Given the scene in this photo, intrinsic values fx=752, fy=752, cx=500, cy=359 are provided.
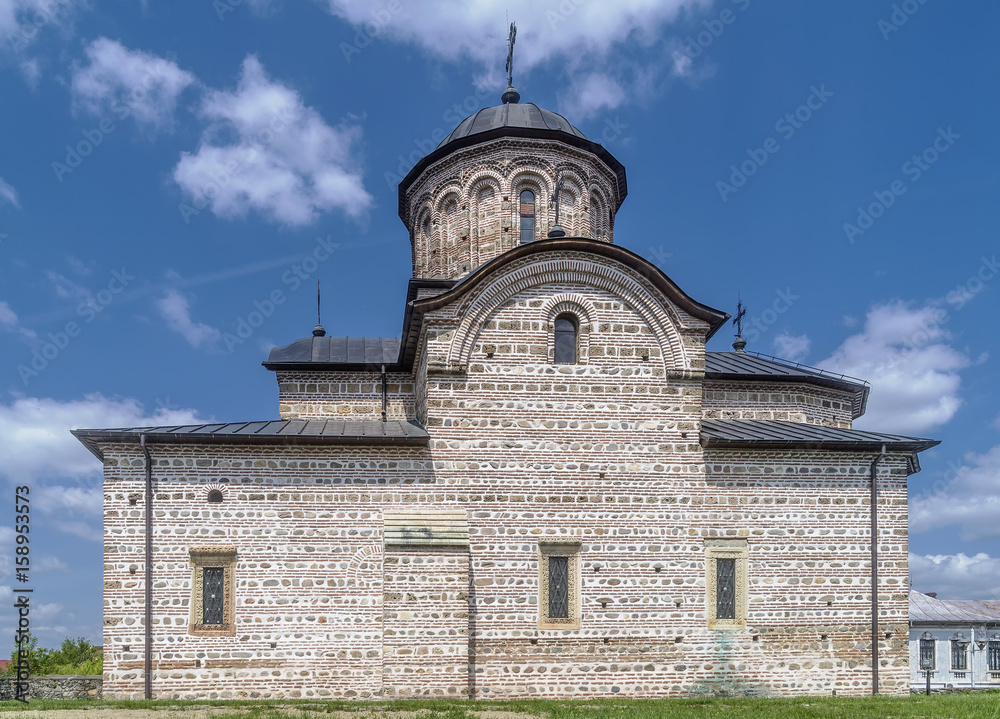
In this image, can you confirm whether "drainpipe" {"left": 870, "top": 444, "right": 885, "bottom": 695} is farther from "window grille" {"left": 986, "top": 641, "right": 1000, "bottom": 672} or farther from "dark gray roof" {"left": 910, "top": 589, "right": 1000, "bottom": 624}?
"window grille" {"left": 986, "top": 641, "right": 1000, "bottom": 672}

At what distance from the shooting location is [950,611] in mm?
19922

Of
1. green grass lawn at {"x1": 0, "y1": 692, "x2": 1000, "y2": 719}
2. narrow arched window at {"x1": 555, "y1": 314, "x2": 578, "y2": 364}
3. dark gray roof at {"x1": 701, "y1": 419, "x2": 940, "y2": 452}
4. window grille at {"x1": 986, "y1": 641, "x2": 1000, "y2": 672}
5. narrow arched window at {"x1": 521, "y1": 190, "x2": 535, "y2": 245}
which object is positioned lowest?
window grille at {"x1": 986, "y1": 641, "x2": 1000, "y2": 672}

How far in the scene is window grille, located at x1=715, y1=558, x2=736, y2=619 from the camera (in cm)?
1169

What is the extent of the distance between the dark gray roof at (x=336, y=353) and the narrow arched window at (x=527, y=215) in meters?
3.65

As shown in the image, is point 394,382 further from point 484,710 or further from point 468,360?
point 484,710

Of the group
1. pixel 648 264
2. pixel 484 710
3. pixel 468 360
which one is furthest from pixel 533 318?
pixel 484 710

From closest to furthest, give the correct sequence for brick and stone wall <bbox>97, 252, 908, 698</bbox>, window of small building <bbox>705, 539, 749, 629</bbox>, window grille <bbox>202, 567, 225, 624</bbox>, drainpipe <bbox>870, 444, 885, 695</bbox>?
1. brick and stone wall <bbox>97, 252, 908, 698</bbox>
2. window grille <bbox>202, 567, 225, 624</bbox>
3. window of small building <bbox>705, 539, 749, 629</bbox>
4. drainpipe <bbox>870, 444, 885, 695</bbox>

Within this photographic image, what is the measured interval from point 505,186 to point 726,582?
28.0ft

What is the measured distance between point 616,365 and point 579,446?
143cm

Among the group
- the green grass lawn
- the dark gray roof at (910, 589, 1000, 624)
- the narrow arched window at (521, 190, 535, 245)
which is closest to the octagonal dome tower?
the narrow arched window at (521, 190, 535, 245)

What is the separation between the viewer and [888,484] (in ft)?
40.6

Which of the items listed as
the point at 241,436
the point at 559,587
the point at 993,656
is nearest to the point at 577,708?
the point at 559,587

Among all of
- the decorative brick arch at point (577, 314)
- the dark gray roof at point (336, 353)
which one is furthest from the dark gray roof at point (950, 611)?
the dark gray roof at point (336, 353)

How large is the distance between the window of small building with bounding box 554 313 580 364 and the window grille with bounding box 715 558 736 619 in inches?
155
